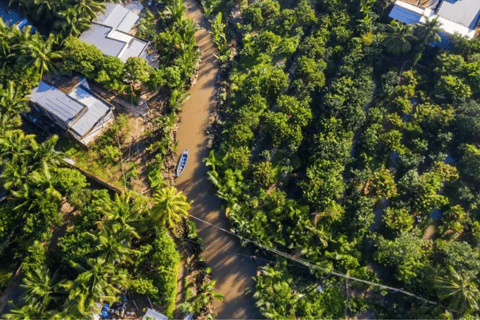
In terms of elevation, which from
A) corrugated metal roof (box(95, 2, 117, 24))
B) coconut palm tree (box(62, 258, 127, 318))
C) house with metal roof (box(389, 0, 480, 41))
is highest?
house with metal roof (box(389, 0, 480, 41))

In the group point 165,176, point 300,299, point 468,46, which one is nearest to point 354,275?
point 300,299

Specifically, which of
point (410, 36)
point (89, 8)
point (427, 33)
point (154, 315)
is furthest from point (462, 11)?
point (154, 315)

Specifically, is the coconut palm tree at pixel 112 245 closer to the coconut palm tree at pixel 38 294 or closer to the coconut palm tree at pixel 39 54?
the coconut palm tree at pixel 38 294

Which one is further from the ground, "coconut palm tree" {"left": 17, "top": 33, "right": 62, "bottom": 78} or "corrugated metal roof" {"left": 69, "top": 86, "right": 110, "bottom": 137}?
"coconut palm tree" {"left": 17, "top": 33, "right": 62, "bottom": 78}

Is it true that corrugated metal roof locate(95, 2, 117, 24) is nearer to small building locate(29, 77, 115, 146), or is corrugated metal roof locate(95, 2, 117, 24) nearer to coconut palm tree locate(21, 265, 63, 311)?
small building locate(29, 77, 115, 146)

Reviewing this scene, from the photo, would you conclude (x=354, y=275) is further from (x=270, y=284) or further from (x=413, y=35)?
(x=413, y=35)

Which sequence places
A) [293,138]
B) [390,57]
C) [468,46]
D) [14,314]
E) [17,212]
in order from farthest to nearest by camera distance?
[390,57], [468,46], [293,138], [17,212], [14,314]

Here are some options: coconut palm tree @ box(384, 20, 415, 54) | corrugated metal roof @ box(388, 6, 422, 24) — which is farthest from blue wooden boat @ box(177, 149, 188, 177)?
corrugated metal roof @ box(388, 6, 422, 24)

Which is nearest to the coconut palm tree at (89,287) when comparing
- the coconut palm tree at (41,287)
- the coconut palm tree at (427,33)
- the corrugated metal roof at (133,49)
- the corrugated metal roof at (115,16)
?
the coconut palm tree at (41,287)
